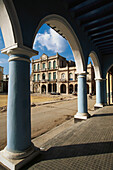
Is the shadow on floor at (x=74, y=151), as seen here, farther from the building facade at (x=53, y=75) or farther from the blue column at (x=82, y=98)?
the building facade at (x=53, y=75)

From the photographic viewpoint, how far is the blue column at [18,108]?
1889 mm

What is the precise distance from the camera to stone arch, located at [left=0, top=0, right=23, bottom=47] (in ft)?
5.80

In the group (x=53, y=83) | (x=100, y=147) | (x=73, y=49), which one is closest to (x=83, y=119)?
(x=100, y=147)

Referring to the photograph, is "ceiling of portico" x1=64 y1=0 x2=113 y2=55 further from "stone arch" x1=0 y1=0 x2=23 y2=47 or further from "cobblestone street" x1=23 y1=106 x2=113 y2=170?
"cobblestone street" x1=23 y1=106 x2=113 y2=170

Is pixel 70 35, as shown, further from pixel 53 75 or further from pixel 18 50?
pixel 53 75

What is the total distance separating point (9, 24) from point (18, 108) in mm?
1513

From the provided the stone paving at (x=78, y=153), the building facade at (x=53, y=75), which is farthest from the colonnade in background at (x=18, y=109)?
the building facade at (x=53, y=75)

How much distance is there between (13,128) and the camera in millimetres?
1893

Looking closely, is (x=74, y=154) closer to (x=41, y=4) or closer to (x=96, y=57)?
(x=41, y=4)

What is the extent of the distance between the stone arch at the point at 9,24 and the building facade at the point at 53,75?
2587 cm

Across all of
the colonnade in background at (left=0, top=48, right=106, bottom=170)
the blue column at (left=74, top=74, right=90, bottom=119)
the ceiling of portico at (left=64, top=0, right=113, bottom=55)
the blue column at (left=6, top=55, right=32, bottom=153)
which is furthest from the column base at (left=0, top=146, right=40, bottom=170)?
the ceiling of portico at (left=64, top=0, right=113, bottom=55)

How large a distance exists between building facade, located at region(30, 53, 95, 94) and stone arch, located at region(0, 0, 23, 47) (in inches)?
1019

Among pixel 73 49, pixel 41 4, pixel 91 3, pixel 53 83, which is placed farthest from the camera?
pixel 53 83

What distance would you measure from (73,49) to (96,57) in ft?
9.33
